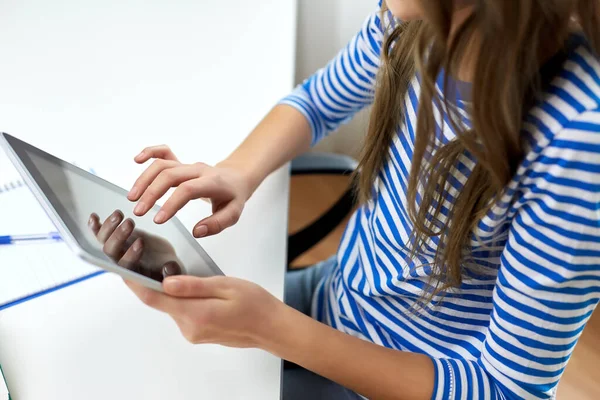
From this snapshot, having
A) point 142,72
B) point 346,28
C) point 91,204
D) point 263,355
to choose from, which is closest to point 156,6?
point 142,72

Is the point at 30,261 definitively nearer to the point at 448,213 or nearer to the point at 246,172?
the point at 246,172

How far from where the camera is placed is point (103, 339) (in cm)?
48

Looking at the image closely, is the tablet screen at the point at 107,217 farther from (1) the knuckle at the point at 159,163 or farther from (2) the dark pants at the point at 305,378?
(2) the dark pants at the point at 305,378

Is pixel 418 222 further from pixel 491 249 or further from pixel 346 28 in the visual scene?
pixel 346 28

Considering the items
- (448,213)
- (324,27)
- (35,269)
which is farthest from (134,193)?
(324,27)

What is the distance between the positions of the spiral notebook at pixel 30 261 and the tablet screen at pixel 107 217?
3.3 inches

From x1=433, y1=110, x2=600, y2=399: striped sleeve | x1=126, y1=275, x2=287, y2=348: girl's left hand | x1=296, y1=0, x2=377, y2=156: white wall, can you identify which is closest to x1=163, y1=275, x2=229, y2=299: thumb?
x1=126, y1=275, x2=287, y2=348: girl's left hand

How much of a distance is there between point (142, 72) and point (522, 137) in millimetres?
556

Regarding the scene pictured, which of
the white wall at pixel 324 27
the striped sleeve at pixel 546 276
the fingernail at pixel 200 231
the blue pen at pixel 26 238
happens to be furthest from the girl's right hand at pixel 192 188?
the white wall at pixel 324 27

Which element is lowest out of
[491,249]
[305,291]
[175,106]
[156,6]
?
[305,291]

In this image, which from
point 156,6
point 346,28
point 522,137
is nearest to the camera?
point 522,137

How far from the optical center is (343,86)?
671mm

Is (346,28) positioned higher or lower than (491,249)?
higher

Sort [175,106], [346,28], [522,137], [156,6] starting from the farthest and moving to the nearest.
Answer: [346,28], [156,6], [175,106], [522,137]
